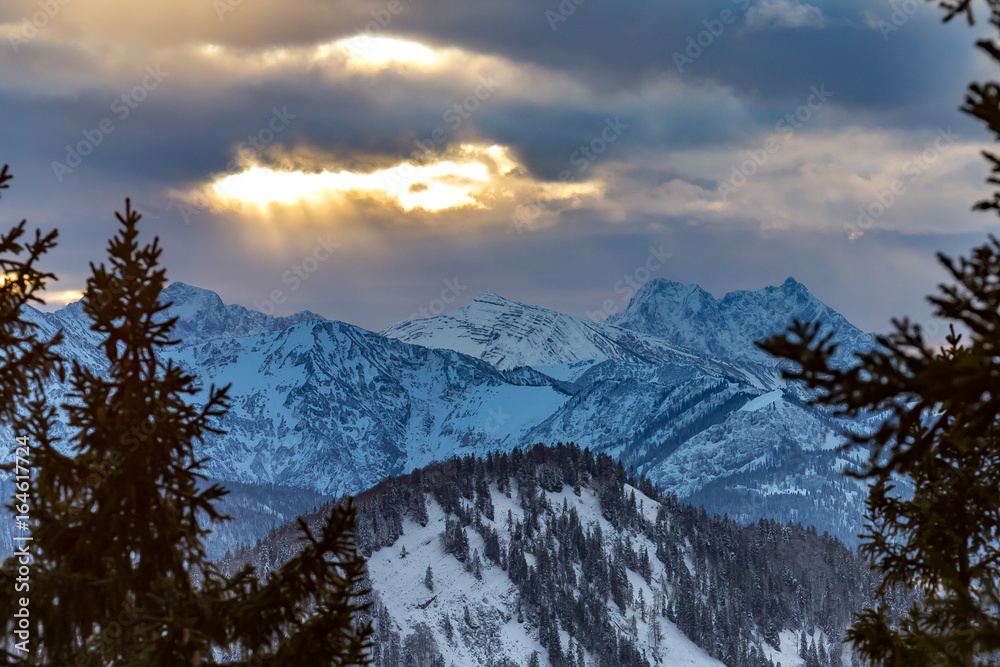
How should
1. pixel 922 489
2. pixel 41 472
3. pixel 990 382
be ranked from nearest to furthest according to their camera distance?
pixel 990 382 < pixel 41 472 < pixel 922 489

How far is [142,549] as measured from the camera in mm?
14609

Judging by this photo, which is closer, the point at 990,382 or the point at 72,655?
the point at 990,382

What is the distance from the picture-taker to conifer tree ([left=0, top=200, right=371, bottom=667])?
44.8ft

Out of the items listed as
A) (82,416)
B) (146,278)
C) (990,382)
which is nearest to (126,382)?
(82,416)

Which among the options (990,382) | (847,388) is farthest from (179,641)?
(990,382)

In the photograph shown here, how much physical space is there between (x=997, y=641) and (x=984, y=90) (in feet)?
17.7

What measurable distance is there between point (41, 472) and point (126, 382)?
1991 mm

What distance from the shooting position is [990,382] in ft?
26.9

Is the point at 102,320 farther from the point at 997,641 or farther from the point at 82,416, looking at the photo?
the point at 997,641

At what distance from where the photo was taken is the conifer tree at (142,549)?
44.8 feet

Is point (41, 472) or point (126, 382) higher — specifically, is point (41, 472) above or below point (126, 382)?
below

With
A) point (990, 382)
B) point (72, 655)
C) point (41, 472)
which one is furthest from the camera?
point (41, 472)

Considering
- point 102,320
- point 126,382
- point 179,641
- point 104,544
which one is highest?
point 102,320

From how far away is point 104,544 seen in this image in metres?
14.4
